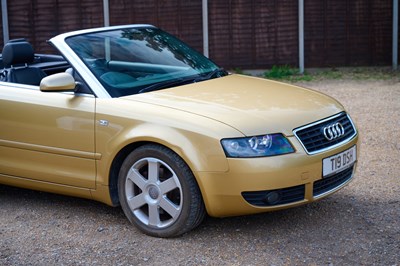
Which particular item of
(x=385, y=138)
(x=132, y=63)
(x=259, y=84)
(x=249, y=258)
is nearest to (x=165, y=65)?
(x=132, y=63)

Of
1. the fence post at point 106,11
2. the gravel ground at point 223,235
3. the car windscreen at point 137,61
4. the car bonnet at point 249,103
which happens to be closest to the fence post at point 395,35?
the fence post at point 106,11

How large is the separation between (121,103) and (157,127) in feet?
1.35

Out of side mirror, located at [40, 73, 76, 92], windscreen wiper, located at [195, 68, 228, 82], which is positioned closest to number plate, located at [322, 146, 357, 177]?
windscreen wiper, located at [195, 68, 228, 82]

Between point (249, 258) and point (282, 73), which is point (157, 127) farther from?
→ point (282, 73)

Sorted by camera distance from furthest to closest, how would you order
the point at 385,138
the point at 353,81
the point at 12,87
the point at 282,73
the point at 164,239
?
the point at 282,73, the point at 353,81, the point at 385,138, the point at 12,87, the point at 164,239

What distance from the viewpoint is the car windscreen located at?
5811 millimetres

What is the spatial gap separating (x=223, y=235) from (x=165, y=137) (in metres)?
0.84

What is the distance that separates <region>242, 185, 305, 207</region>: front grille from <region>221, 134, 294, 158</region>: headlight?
0.86 feet

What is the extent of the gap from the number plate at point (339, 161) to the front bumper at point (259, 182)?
2.6 inches

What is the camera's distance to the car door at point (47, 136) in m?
5.60

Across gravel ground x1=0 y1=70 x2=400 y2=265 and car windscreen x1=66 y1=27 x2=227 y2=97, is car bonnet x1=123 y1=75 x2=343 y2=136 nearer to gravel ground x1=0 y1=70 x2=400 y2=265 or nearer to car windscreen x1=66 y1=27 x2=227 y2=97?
car windscreen x1=66 y1=27 x2=227 y2=97

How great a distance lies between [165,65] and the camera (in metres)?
6.19

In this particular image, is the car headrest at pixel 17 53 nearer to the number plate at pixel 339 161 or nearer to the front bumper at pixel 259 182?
the front bumper at pixel 259 182

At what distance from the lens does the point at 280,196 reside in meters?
5.12
